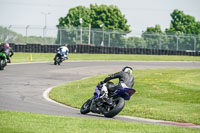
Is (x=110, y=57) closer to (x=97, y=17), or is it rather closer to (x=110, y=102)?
(x=110, y=102)

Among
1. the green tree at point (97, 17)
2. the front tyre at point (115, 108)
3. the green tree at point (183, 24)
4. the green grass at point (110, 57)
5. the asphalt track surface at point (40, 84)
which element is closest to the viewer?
the front tyre at point (115, 108)

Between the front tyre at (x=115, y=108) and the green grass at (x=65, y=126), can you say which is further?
the front tyre at (x=115, y=108)

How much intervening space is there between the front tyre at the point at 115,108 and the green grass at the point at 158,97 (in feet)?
5.23

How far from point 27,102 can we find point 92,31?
36076 millimetres

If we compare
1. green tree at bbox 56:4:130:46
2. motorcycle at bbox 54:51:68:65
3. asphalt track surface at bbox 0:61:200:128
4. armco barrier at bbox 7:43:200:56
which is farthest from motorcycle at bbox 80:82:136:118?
green tree at bbox 56:4:130:46

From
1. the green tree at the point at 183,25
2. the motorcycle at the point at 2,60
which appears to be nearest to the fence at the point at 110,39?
the motorcycle at the point at 2,60

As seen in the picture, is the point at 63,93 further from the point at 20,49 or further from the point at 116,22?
the point at 116,22

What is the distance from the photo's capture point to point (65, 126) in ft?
35.4

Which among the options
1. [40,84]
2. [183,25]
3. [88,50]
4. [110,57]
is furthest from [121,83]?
[183,25]

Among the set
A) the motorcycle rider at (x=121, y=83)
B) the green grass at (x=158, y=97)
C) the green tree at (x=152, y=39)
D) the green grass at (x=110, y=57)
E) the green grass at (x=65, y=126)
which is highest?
the green tree at (x=152, y=39)

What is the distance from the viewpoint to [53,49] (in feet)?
148

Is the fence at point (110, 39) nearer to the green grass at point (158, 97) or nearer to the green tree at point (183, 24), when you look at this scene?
the green grass at point (158, 97)

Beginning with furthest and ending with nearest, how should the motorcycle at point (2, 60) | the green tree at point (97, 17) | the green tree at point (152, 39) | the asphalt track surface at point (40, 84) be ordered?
the green tree at point (97, 17) < the green tree at point (152, 39) < the motorcycle at point (2, 60) < the asphalt track surface at point (40, 84)

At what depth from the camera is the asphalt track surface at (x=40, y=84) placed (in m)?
14.8
